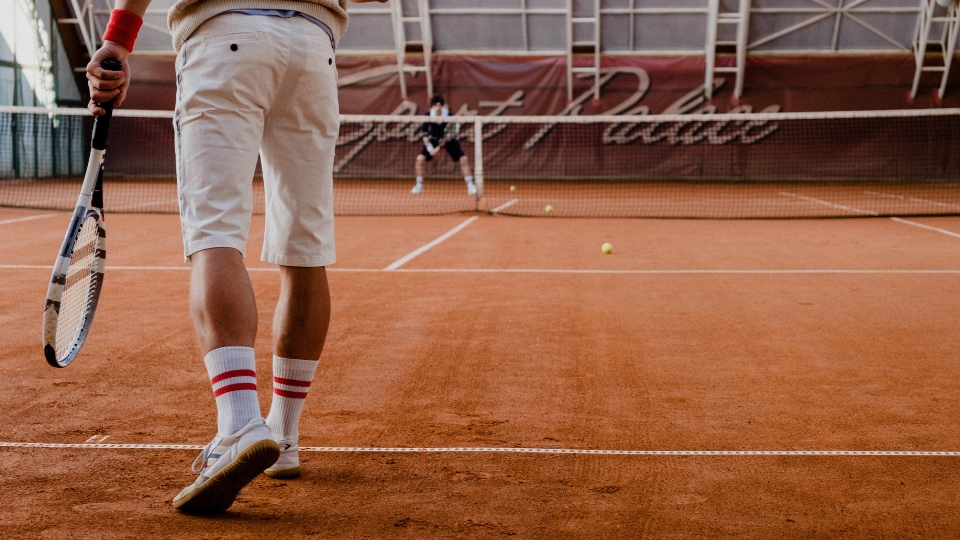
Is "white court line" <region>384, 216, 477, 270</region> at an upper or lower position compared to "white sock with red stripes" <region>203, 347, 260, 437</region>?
lower

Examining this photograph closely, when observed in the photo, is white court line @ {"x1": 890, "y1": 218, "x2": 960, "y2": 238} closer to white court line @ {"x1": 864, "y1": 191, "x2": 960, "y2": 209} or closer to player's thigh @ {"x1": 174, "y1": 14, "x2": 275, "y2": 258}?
white court line @ {"x1": 864, "y1": 191, "x2": 960, "y2": 209}

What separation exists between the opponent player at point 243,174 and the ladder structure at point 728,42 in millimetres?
16594

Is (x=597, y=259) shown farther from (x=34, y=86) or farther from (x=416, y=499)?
(x=34, y=86)

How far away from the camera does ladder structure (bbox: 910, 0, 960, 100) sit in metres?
17.6

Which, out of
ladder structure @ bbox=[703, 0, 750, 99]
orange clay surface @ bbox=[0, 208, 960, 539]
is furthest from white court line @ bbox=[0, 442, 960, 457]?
ladder structure @ bbox=[703, 0, 750, 99]

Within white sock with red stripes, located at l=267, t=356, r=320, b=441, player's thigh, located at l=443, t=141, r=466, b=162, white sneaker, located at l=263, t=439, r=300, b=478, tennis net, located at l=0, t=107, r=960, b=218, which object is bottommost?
tennis net, located at l=0, t=107, r=960, b=218

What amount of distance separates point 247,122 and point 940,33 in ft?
61.6

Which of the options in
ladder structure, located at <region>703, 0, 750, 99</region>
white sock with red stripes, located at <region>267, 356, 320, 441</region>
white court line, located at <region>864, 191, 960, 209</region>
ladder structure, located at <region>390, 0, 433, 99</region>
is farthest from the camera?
ladder structure, located at <region>390, 0, 433, 99</region>

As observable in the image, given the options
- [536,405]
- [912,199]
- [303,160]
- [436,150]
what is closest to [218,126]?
[303,160]

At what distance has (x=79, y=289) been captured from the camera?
2646 millimetres

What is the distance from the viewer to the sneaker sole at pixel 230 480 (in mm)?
1916

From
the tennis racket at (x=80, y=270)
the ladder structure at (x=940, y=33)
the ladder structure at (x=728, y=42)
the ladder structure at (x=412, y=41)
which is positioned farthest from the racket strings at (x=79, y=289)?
the ladder structure at (x=940, y=33)

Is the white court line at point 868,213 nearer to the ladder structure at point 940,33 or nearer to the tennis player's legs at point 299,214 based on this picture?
the ladder structure at point 940,33

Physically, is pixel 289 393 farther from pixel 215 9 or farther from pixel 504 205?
pixel 504 205
